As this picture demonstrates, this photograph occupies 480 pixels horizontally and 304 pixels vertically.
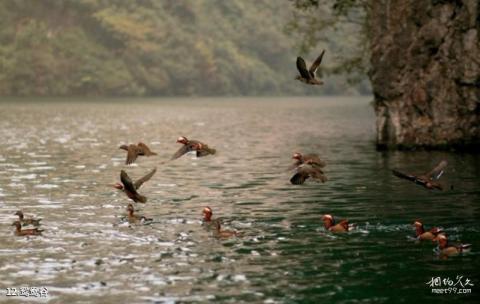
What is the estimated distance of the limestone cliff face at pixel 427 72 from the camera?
158ft

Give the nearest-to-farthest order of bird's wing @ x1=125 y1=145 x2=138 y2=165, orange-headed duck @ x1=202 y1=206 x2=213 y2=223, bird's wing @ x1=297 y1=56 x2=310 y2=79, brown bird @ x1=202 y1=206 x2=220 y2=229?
1. bird's wing @ x1=297 y1=56 x2=310 y2=79
2. brown bird @ x1=202 y1=206 x2=220 y2=229
3. orange-headed duck @ x1=202 y1=206 x2=213 y2=223
4. bird's wing @ x1=125 y1=145 x2=138 y2=165

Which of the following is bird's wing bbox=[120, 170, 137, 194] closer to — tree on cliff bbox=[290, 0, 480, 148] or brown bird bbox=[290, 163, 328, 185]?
brown bird bbox=[290, 163, 328, 185]

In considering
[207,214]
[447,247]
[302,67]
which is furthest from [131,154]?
[447,247]

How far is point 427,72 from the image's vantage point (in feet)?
162

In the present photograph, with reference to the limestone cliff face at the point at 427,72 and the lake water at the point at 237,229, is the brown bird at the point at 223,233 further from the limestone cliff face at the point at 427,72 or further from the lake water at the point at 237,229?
the limestone cliff face at the point at 427,72

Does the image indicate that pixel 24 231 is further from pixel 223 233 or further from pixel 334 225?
pixel 334 225

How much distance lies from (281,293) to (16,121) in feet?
242

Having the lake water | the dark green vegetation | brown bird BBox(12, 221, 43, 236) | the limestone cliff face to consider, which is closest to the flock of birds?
brown bird BBox(12, 221, 43, 236)

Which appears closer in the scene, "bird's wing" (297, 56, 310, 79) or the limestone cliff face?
"bird's wing" (297, 56, 310, 79)

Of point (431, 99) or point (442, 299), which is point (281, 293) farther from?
Answer: point (431, 99)

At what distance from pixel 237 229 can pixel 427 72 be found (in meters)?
25.4

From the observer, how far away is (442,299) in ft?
63.1

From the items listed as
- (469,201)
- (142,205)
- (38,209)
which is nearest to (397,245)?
(469,201)

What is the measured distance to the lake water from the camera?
66.4 ft
